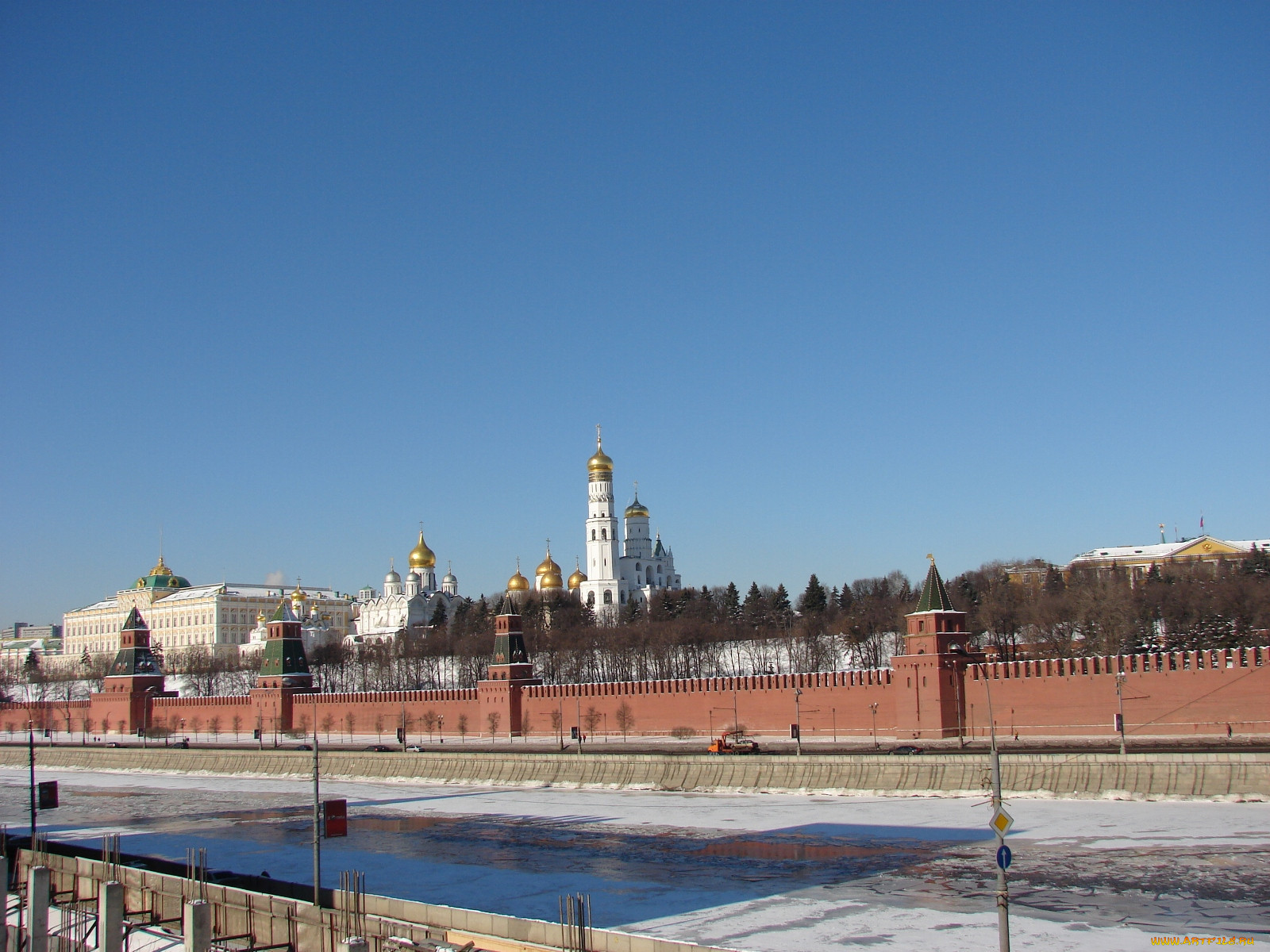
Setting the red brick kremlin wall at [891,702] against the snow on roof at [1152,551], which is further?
the snow on roof at [1152,551]

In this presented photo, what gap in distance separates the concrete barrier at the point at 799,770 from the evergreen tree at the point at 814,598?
36.1 meters

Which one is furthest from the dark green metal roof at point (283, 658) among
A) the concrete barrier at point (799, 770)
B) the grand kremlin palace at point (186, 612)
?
the grand kremlin palace at point (186, 612)

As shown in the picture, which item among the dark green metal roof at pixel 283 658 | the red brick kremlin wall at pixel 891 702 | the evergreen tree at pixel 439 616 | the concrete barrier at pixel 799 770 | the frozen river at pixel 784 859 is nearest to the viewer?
the frozen river at pixel 784 859

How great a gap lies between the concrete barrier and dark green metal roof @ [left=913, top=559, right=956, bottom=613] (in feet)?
27.0

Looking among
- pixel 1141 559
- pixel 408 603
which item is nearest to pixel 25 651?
pixel 408 603

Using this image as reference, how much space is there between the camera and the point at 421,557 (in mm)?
99938

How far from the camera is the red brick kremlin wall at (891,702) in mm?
31891

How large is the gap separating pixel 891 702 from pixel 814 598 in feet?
112

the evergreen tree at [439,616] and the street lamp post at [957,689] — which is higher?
the evergreen tree at [439,616]

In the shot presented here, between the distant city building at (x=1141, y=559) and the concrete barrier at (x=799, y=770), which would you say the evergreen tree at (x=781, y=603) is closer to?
the distant city building at (x=1141, y=559)

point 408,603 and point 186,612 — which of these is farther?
point 186,612

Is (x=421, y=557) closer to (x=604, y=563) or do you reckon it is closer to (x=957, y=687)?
(x=604, y=563)

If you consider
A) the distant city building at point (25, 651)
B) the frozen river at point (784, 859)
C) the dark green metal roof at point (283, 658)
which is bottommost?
the frozen river at point (784, 859)

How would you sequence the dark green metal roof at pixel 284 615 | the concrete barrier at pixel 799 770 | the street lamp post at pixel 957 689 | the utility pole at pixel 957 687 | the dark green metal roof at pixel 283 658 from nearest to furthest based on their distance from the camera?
the concrete barrier at pixel 799 770, the street lamp post at pixel 957 689, the utility pole at pixel 957 687, the dark green metal roof at pixel 283 658, the dark green metal roof at pixel 284 615
